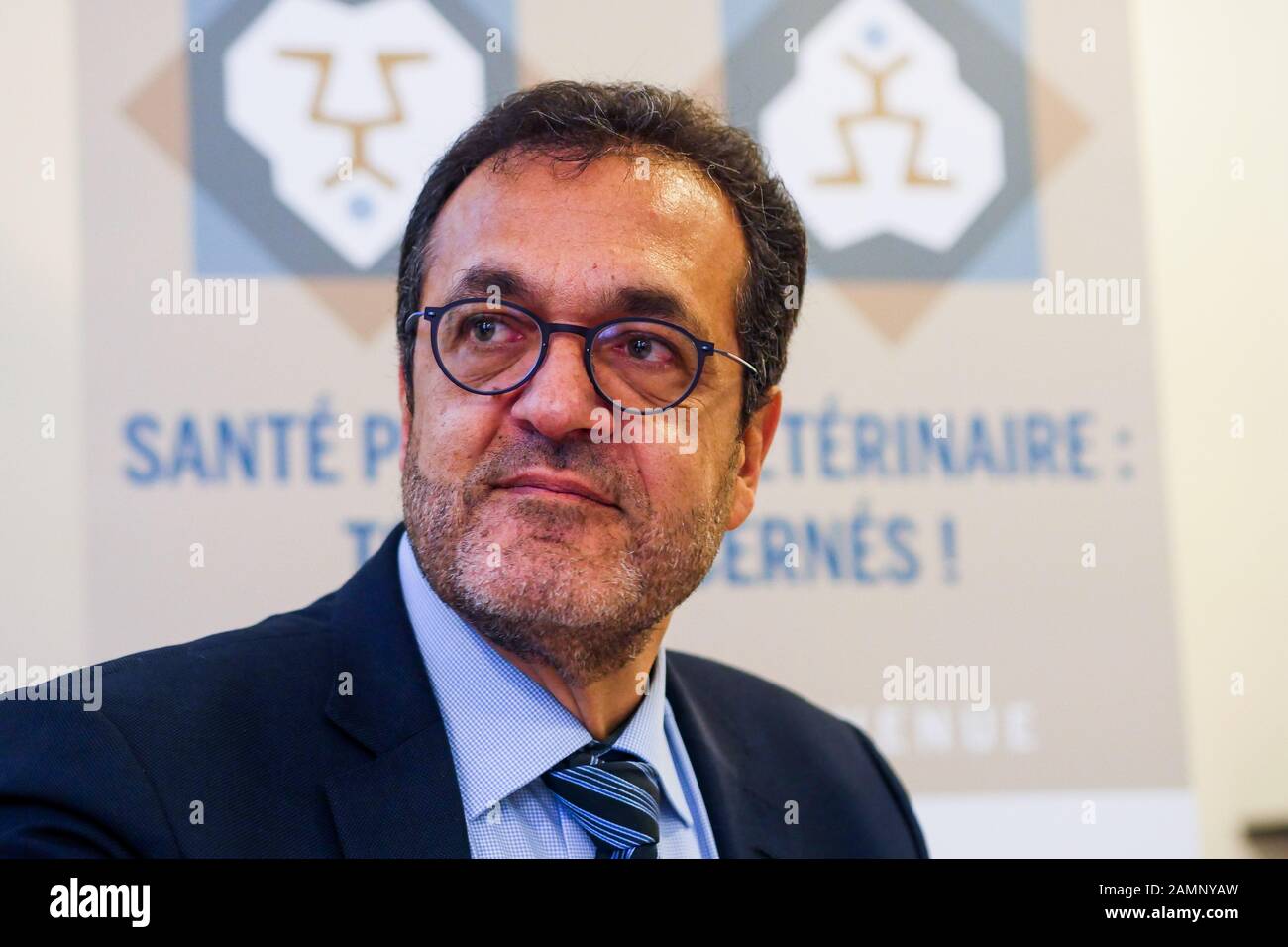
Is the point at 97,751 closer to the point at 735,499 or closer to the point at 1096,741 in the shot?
the point at 735,499

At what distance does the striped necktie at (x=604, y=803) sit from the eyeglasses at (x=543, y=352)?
0.45m

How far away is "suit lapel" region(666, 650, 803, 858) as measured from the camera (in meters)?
1.67

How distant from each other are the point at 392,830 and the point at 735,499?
28.4 inches

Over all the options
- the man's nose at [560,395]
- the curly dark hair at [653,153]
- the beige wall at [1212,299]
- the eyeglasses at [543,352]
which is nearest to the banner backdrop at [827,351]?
the beige wall at [1212,299]

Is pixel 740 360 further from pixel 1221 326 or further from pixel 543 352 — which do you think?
pixel 1221 326

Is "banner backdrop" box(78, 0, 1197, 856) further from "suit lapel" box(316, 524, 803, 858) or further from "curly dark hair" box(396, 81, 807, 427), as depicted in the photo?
"suit lapel" box(316, 524, 803, 858)

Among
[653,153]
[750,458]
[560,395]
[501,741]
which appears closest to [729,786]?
[501,741]

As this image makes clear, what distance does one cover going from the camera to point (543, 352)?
5.03 feet

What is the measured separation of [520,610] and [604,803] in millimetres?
257

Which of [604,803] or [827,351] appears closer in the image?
[604,803]

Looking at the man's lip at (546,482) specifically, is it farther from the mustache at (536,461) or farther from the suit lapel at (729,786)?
the suit lapel at (729,786)
